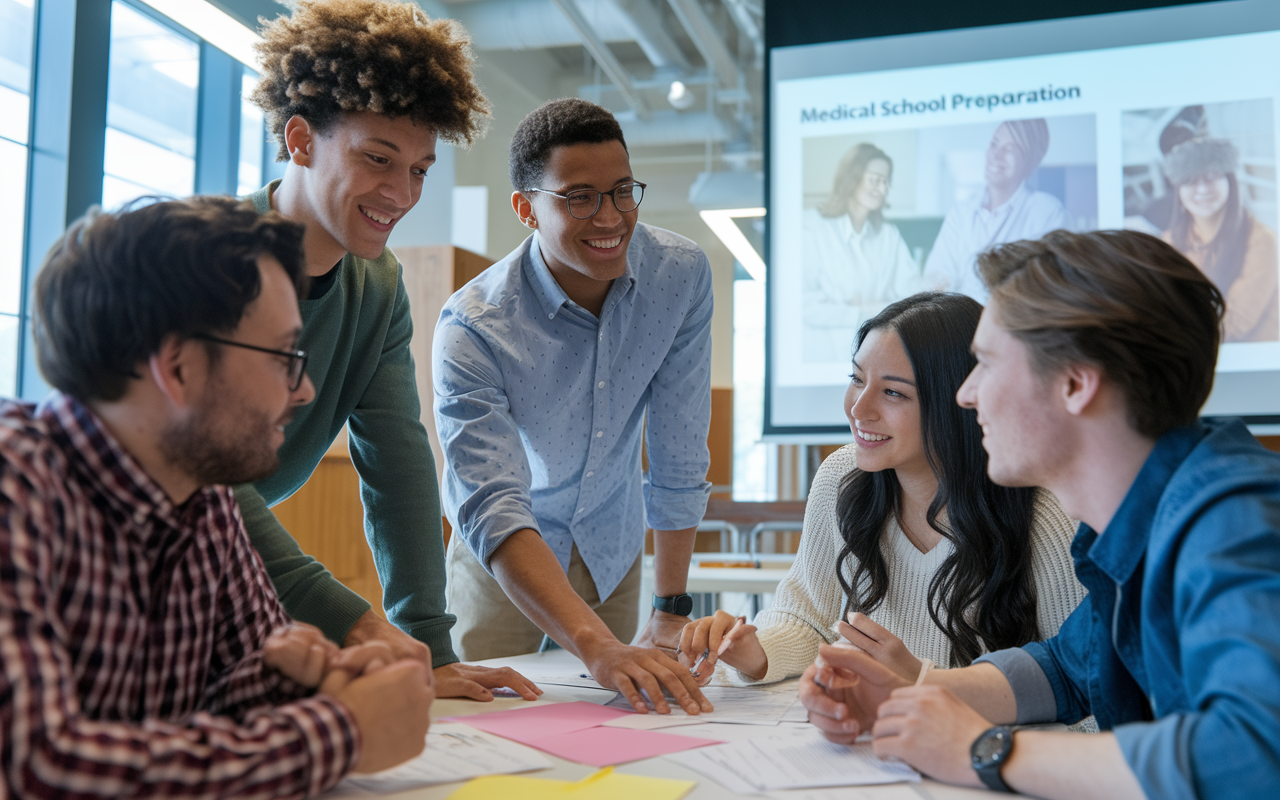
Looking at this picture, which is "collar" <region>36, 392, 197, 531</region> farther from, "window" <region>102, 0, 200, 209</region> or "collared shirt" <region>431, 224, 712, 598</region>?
"window" <region>102, 0, 200, 209</region>

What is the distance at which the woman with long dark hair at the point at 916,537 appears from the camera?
59.5 inches

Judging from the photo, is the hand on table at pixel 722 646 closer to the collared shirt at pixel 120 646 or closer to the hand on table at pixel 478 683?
the hand on table at pixel 478 683

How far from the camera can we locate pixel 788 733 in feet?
3.91

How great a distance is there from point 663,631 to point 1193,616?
1201 millimetres

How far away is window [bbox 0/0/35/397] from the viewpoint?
4445 mm

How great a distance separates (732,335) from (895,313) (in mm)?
9428

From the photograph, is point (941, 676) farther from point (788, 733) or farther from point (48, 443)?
point (48, 443)

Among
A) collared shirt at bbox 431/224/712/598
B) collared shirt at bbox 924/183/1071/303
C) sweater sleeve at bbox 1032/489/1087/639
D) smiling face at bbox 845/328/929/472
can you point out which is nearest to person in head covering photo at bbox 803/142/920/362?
collared shirt at bbox 924/183/1071/303

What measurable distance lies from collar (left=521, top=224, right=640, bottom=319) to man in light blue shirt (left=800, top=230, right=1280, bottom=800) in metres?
0.97

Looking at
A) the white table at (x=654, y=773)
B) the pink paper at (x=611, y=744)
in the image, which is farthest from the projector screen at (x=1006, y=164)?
the pink paper at (x=611, y=744)

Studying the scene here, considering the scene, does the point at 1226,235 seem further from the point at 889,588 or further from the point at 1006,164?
the point at 889,588

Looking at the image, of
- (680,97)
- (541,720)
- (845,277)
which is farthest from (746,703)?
(680,97)

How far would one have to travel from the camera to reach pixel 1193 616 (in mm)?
853

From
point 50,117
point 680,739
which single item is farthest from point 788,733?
point 50,117
